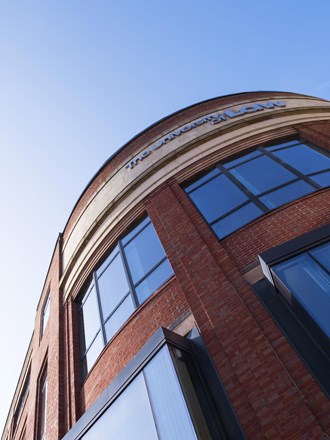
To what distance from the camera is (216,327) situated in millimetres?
5699

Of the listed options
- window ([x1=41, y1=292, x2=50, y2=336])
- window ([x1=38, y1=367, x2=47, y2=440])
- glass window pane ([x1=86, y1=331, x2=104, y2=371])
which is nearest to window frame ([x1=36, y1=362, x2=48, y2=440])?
window ([x1=38, y1=367, x2=47, y2=440])

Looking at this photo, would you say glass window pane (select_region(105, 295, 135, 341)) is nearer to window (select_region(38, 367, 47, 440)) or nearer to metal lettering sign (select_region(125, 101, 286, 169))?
window (select_region(38, 367, 47, 440))

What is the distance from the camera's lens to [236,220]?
798 centimetres

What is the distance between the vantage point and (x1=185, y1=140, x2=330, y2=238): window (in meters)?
8.04

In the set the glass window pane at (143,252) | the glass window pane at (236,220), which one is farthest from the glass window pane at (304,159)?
the glass window pane at (143,252)

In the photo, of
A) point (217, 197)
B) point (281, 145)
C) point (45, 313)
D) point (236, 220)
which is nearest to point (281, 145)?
point (281, 145)

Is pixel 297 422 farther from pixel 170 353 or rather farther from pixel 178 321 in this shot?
pixel 178 321

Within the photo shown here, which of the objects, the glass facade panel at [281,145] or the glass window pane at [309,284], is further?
the glass facade panel at [281,145]

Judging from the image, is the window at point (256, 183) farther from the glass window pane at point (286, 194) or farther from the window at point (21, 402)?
the window at point (21, 402)

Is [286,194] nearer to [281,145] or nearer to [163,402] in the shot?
[281,145]

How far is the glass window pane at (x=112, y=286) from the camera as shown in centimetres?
874

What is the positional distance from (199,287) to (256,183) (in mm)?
3542

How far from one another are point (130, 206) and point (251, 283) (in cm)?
488

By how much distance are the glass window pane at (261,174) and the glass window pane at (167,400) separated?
4.83 m
